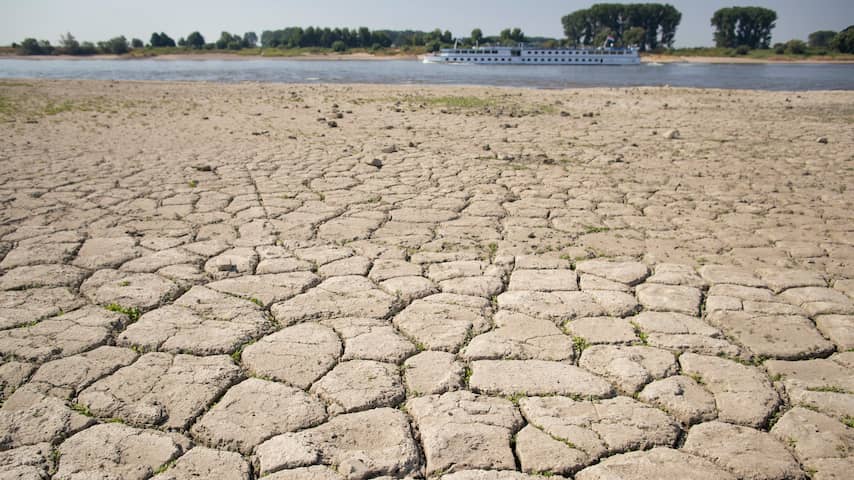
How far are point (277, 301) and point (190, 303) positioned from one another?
38 cm

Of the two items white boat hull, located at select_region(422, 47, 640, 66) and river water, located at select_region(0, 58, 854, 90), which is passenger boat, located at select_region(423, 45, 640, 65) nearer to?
white boat hull, located at select_region(422, 47, 640, 66)

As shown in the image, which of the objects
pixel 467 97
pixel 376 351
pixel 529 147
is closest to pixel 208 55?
pixel 467 97

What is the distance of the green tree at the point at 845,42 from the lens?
185ft

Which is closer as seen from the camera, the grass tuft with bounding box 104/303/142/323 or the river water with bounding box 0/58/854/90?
the grass tuft with bounding box 104/303/142/323

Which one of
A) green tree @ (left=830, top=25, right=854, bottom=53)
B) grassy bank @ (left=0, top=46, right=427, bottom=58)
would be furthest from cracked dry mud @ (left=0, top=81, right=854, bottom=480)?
green tree @ (left=830, top=25, right=854, bottom=53)

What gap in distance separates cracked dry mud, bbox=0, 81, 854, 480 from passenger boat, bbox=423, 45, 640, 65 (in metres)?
42.7

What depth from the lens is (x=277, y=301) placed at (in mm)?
2559

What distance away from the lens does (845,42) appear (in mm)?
56656

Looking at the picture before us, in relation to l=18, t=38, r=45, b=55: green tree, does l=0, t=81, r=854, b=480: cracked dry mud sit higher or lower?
lower

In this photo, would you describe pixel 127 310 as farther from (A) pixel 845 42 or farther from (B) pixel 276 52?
(A) pixel 845 42

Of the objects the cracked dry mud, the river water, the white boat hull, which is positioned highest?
the white boat hull

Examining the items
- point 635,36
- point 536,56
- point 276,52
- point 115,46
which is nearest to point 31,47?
Answer: point 115,46

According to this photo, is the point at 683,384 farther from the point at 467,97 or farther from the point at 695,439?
the point at 467,97

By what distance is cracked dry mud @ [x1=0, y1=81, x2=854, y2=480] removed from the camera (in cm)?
164
